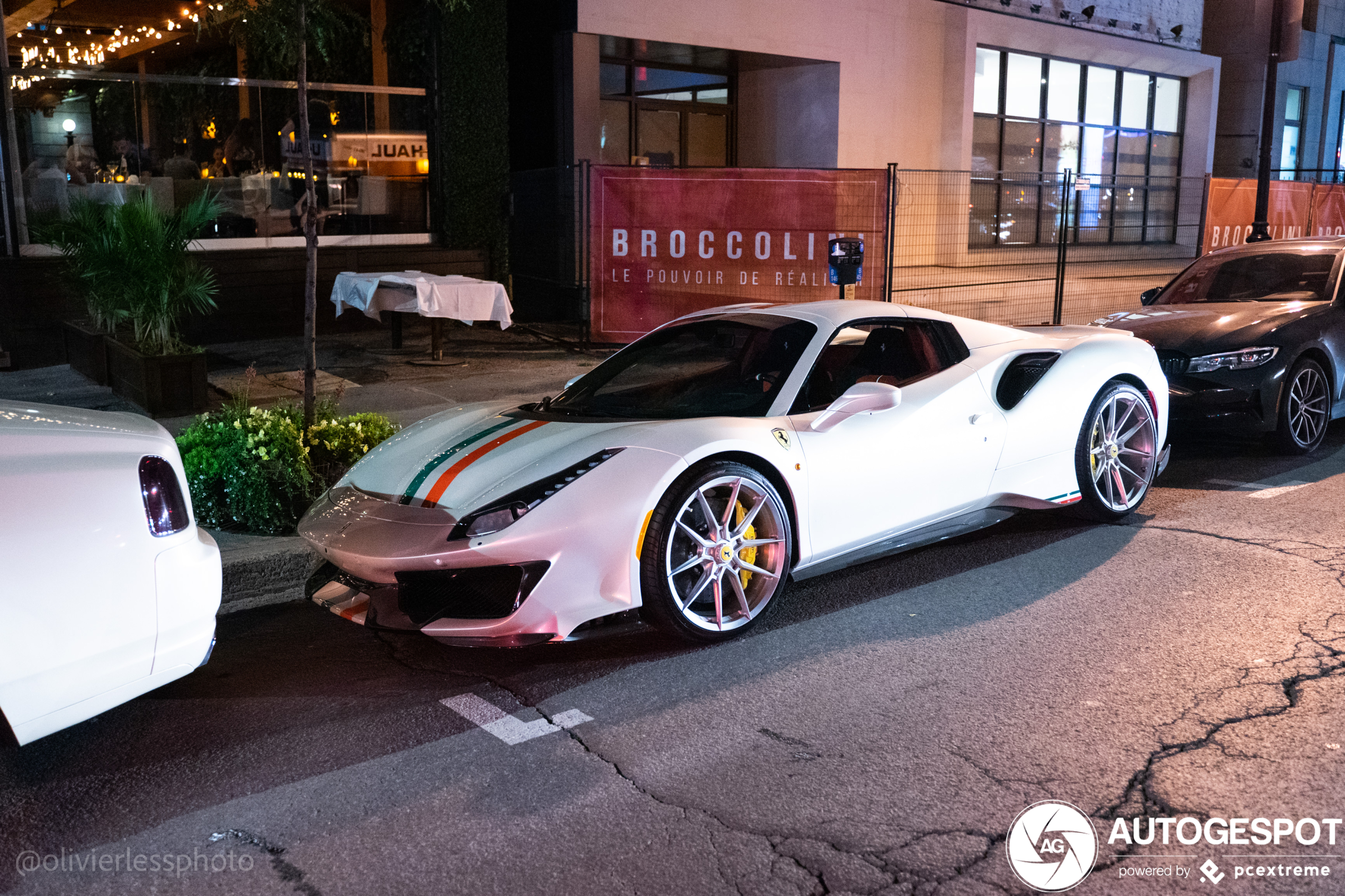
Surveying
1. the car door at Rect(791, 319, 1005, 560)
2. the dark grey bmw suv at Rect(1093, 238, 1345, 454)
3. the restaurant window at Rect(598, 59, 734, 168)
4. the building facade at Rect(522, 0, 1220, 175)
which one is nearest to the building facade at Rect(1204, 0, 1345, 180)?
the building facade at Rect(522, 0, 1220, 175)

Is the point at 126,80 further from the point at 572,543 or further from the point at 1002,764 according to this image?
the point at 1002,764

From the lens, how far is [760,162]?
64.7ft

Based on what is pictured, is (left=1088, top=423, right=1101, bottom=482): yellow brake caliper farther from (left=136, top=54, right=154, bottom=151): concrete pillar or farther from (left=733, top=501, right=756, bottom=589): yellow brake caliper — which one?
(left=136, top=54, right=154, bottom=151): concrete pillar

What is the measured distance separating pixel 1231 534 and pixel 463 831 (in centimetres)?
458

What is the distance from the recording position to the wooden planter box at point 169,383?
9.07 m

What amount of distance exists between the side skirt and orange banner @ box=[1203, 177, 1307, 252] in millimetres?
12442

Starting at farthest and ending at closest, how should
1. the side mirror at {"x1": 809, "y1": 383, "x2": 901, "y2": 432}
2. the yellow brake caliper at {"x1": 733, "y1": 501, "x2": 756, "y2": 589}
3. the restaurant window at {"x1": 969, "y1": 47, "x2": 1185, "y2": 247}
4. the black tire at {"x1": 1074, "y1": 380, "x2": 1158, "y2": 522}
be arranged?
the restaurant window at {"x1": 969, "y1": 47, "x2": 1185, "y2": 247}
the black tire at {"x1": 1074, "y1": 380, "x2": 1158, "y2": 522}
the side mirror at {"x1": 809, "y1": 383, "x2": 901, "y2": 432}
the yellow brake caliper at {"x1": 733, "y1": 501, "x2": 756, "y2": 589}

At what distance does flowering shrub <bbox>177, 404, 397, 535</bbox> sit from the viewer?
5.96m

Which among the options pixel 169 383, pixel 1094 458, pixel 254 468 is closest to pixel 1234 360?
pixel 1094 458

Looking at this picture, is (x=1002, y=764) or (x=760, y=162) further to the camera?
(x=760, y=162)

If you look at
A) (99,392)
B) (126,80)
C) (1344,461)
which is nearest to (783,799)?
(1344,461)

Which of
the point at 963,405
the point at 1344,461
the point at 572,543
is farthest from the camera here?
the point at 1344,461

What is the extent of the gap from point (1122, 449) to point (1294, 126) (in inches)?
1173

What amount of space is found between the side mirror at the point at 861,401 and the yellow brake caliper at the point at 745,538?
0.51 meters
